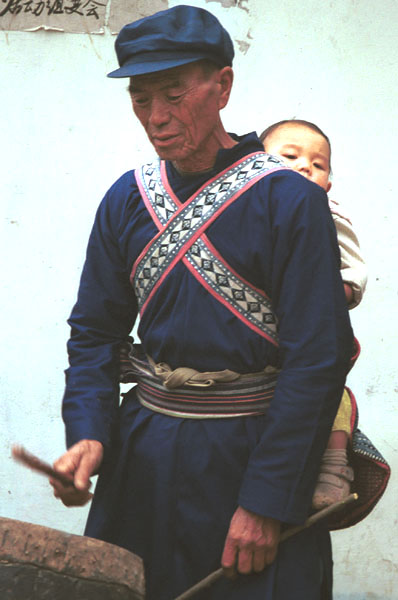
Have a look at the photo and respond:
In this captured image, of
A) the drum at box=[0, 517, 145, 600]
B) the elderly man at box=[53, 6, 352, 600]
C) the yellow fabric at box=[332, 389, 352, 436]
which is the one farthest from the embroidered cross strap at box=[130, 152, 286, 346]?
the drum at box=[0, 517, 145, 600]

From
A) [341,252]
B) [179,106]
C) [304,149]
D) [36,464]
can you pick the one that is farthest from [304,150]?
[36,464]

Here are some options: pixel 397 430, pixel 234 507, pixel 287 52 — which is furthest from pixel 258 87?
pixel 234 507

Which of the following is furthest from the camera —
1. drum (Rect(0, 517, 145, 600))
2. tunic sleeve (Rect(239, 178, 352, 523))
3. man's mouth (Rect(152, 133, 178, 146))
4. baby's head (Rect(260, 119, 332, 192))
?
baby's head (Rect(260, 119, 332, 192))

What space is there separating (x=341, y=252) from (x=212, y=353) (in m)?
→ 0.60

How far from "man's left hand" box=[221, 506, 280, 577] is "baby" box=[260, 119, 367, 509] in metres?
0.14

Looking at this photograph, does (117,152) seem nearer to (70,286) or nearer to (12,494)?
(70,286)

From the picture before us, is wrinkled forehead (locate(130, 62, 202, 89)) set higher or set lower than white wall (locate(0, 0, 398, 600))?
higher

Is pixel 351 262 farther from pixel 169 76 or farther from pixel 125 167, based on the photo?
pixel 125 167

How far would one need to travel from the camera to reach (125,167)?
398 cm

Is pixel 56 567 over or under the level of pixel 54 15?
under

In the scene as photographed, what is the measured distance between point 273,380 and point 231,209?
16.5 inches

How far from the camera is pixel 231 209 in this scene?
223cm

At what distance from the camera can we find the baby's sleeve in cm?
253

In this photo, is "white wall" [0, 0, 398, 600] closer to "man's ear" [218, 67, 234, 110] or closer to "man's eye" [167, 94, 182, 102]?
"man's ear" [218, 67, 234, 110]
